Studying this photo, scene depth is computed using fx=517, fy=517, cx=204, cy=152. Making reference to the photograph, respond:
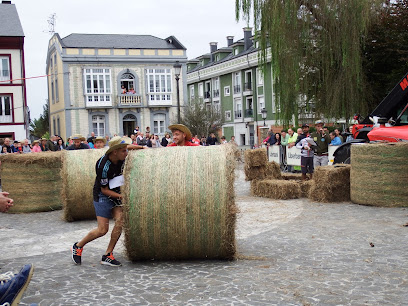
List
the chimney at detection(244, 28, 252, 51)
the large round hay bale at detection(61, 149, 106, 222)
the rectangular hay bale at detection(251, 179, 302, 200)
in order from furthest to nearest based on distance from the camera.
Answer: the chimney at detection(244, 28, 252, 51) → the rectangular hay bale at detection(251, 179, 302, 200) → the large round hay bale at detection(61, 149, 106, 222)

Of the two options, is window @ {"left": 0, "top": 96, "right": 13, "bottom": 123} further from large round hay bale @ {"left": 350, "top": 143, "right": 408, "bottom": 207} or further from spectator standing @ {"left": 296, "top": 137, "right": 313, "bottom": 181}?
large round hay bale @ {"left": 350, "top": 143, "right": 408, "bottom": 207}

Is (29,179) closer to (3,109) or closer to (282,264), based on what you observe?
(282,264)

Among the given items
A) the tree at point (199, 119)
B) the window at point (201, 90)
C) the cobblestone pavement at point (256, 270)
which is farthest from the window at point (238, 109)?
the cobblestone pavement at point (256, 270)

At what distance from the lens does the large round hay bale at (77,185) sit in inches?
393

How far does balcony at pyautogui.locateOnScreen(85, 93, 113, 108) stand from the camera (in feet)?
156

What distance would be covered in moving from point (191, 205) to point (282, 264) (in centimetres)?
130

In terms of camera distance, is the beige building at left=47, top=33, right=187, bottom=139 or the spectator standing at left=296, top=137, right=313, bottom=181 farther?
the beige building at left=47, top=33, right=187, bottom=139

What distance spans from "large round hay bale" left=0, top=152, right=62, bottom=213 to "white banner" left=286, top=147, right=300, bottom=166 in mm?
9073

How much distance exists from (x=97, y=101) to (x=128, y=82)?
3.61 metres

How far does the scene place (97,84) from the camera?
1880 inches

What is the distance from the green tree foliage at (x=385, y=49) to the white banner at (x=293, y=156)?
20.3ft

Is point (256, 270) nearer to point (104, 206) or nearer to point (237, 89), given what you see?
point (104, 206)

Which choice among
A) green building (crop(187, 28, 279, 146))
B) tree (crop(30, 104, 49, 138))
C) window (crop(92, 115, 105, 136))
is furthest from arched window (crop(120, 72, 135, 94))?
tree (crop(30, 104, 49, 138))

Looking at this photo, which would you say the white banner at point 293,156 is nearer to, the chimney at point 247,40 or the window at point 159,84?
the window at point 159,84
